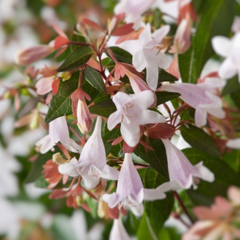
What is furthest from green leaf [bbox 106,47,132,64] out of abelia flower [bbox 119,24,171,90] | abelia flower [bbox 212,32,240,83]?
abelia flower [bbox 212,32,240,83]

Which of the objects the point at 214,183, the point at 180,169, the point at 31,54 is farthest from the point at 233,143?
the point at 31,54

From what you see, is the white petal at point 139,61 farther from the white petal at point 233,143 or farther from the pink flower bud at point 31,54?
the white petal at point 233,143

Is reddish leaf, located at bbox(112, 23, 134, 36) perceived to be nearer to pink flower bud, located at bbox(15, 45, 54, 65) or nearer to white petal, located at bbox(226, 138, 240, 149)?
pink flower bud, located at bbox(15, 45, 54, 65)

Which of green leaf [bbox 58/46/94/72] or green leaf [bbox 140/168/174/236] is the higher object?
green leaf [bbox 58/46/94/72]

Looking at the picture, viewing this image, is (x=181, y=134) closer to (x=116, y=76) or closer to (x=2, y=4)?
(x=116, y=76)

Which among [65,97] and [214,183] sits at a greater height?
[65,97]

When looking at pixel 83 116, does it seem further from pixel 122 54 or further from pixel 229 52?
pixel 229 52
